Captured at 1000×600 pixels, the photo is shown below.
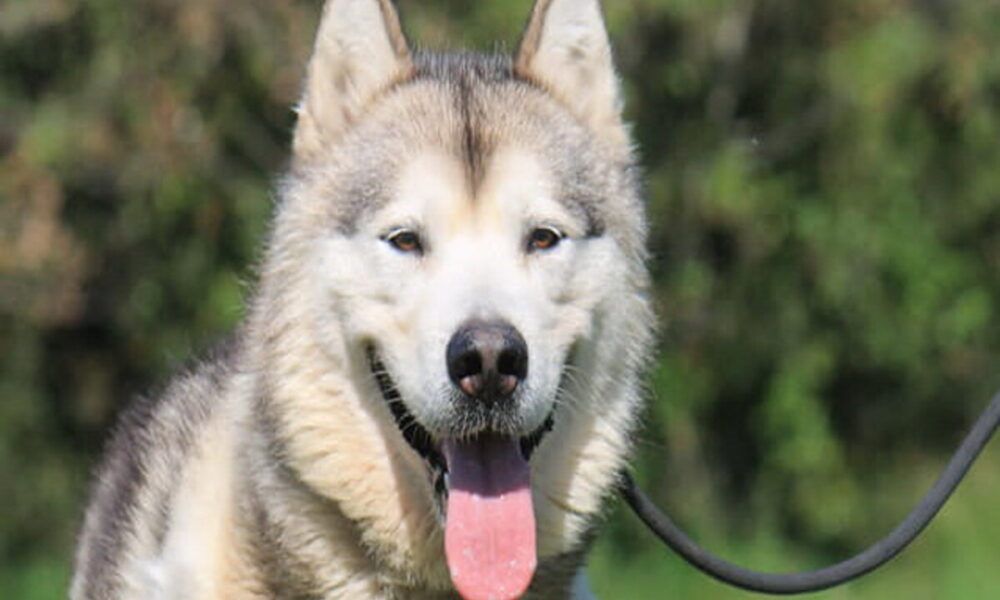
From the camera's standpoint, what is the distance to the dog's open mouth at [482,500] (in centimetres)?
405

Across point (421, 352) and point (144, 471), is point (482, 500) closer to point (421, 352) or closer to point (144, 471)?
point (421, 352)

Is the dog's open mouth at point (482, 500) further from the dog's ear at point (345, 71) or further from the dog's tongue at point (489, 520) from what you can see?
the dog's ear at point (345, 71)

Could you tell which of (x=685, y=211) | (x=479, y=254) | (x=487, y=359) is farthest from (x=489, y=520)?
(x=685, y=211)

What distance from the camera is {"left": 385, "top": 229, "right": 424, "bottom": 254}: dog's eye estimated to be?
4.16m

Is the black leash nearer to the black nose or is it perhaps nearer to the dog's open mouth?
the dog's open mouth

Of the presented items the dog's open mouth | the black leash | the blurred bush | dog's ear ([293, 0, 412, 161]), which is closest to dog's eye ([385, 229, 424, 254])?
the dog's open mouth

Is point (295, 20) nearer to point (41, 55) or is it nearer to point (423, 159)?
point (41, 55)

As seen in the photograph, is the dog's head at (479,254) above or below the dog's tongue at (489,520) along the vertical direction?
above

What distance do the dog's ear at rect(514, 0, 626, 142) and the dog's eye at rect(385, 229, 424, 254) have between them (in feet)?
1.85

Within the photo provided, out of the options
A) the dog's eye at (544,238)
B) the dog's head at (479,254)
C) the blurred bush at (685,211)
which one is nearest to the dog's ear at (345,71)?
the dog's head at (479,254)

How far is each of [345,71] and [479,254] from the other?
61 cm

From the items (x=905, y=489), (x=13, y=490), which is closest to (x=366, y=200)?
(x=13, y=490)

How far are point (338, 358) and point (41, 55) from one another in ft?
20.9

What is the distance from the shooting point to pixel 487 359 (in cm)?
397
